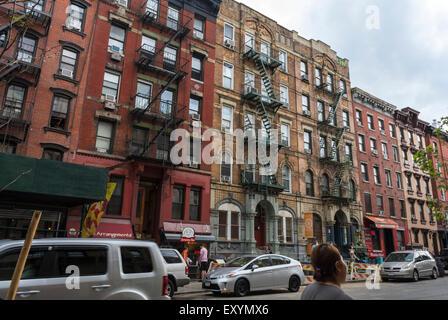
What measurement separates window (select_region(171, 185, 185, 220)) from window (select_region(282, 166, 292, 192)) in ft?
31.7

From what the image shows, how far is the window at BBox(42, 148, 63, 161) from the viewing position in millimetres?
16531

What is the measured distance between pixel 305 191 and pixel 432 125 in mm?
27036

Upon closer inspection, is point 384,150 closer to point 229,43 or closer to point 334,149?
point 334,149

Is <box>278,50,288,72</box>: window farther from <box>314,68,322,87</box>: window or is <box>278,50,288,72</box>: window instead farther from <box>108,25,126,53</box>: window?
<box>108,25,126,53</box>: window

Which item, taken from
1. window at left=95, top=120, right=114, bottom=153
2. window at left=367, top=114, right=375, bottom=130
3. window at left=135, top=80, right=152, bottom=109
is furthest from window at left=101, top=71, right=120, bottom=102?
window at left=367, top=114, right=375, bottom=130

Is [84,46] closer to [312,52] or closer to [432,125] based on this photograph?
[312,52]

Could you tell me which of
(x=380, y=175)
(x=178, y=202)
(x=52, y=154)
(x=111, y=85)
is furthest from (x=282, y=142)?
(x=52, y=154)

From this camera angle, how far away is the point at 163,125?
2075cm

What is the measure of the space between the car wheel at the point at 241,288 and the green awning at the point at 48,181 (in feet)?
24.3

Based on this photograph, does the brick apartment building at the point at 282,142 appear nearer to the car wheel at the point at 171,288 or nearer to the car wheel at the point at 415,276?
the car wheel at the point at 415,276

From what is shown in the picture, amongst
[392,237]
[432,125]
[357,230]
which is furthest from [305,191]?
[432,125]

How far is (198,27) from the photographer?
24672 mm

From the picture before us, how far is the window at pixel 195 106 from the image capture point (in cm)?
2273

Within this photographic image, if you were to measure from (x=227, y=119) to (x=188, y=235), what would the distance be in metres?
9.90
